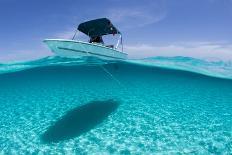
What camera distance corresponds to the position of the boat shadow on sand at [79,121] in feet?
30.7

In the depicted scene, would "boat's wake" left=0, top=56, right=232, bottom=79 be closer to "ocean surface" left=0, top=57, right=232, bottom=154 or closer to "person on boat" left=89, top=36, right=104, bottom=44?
"person on boat" left=89, top=36, right=104, bottom=44

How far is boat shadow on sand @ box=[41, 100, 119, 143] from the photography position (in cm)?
937

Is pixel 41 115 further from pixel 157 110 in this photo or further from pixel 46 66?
pixel 46 66

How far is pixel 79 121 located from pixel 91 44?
534 cm

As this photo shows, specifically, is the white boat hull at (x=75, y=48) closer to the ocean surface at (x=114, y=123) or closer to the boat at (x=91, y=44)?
the boat at (x=91, y=44)

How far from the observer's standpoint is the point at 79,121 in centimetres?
1072

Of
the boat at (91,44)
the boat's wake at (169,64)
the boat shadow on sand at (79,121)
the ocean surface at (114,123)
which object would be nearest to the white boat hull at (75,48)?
the boat at (91,44)

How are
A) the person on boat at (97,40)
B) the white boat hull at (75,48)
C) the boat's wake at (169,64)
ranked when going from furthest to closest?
the boat's wake at (169,64) < the person on boat at (97,40) < the white boat hull at (75,48)

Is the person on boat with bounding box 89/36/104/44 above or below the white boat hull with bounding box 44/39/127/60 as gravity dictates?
above

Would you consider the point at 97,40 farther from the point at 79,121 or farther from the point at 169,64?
the point at 169,64

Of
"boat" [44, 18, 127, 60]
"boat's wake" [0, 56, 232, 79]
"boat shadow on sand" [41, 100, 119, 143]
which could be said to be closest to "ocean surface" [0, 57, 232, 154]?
"boat shadow on sand" [41, 100, 119, 143]

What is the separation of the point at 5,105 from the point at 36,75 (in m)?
15.2

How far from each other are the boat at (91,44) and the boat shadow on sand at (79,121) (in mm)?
3322

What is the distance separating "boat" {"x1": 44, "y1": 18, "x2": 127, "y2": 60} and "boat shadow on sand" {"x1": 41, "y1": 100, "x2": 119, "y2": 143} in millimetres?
3322
